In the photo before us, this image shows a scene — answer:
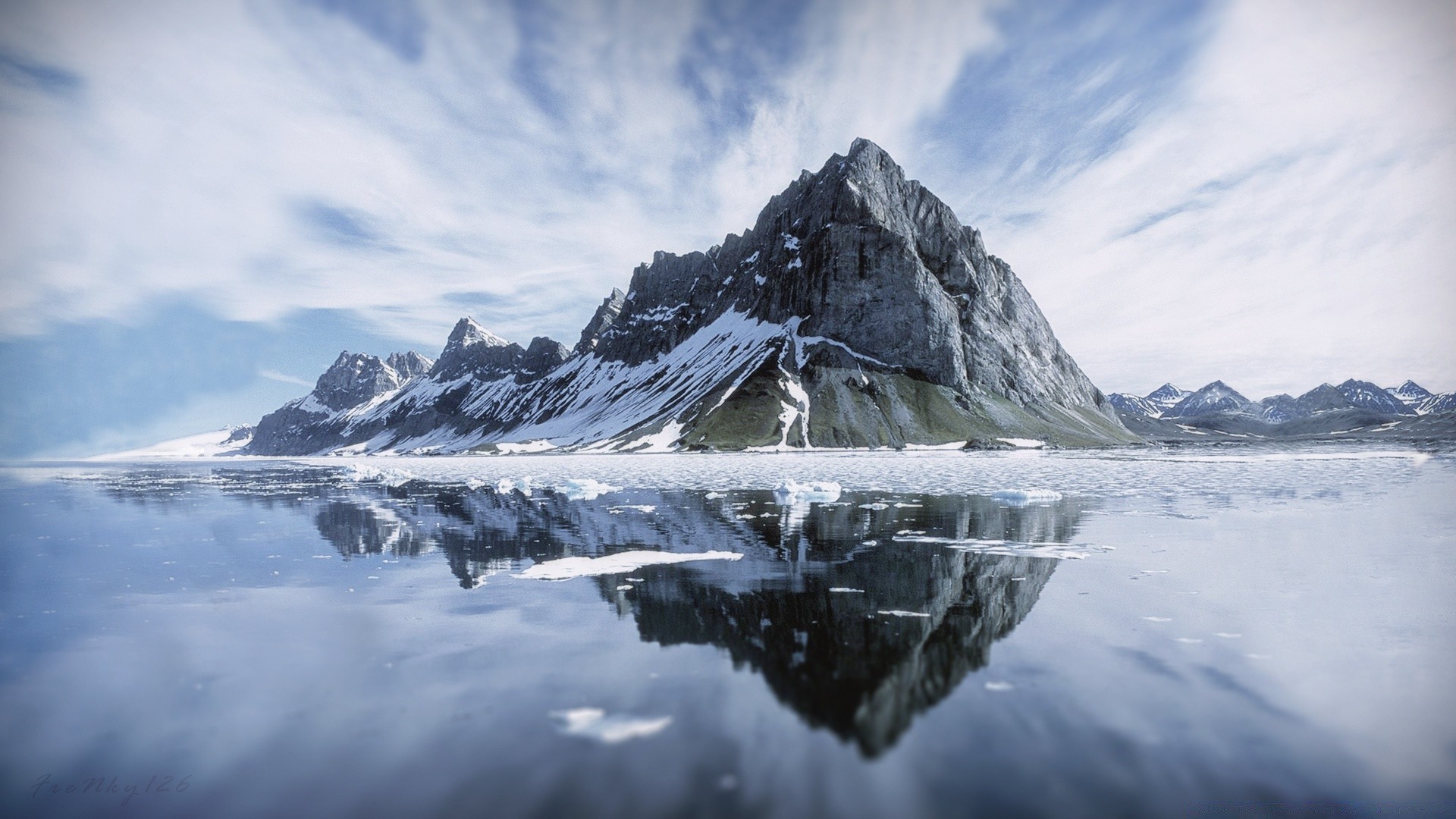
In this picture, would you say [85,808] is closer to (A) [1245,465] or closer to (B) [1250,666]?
(B) [1250,666]

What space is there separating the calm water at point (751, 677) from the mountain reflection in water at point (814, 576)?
117mm

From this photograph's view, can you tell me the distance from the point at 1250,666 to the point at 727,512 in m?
23.9

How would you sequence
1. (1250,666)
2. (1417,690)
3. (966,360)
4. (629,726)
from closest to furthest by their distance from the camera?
1. (629,726)
2. (1417,690)
3. (1250,666)
4. (966,360)

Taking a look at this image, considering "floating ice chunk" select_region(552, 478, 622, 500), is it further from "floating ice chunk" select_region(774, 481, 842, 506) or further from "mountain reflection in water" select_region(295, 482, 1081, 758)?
"floating ice chunk" select_region(774, 481, 842, 506)

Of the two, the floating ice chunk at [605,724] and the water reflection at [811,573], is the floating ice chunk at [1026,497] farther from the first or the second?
the floating ice chunk at [605,724]

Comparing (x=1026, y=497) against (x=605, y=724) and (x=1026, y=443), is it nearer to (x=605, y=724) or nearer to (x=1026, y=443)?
(x=605, y=724)

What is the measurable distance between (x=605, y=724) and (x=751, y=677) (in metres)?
2.59

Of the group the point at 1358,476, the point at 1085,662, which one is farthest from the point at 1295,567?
the point at 1358,476

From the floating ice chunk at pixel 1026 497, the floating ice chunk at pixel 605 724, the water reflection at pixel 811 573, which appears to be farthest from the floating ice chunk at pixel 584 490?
the floating ice chunk at pixel 605 724

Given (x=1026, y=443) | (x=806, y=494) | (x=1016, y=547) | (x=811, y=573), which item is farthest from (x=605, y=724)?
(x=1026, y=443)

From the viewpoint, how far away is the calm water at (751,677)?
7.15 metres

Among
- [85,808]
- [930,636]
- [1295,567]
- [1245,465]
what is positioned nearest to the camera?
[85,808]

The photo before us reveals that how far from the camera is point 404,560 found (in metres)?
21.2

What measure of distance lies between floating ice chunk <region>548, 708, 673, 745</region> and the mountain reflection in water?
6.46 ft
